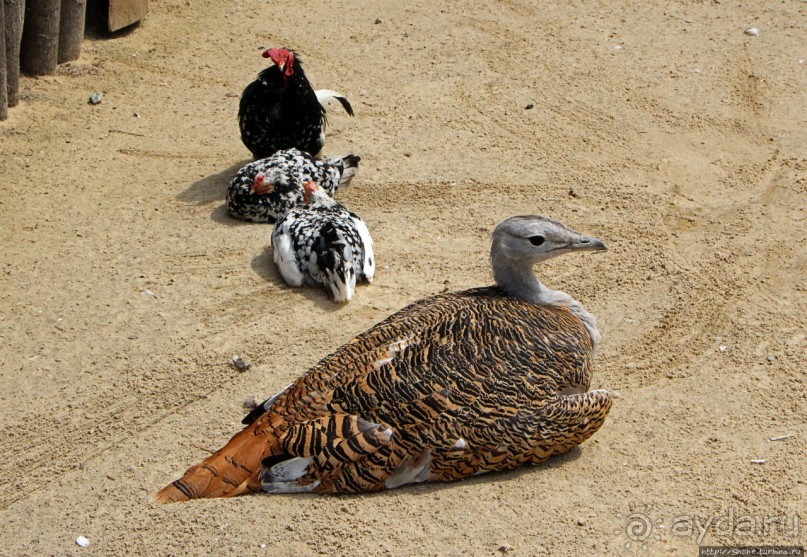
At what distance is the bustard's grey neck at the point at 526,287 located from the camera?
5977 millimetres

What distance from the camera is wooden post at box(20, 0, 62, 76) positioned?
9.70m

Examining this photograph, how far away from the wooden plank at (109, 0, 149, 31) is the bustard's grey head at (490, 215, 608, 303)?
6471 mm

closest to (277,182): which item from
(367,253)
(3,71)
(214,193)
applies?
(214,193)

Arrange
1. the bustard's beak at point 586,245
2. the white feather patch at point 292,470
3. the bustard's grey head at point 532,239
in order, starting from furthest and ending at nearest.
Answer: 1. the bustard's beak at point 586,245
2. the bustard's grey head at point 532,239
3. the white feather patch at point 292,470

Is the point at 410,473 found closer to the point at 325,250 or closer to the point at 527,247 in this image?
the point at 527,247

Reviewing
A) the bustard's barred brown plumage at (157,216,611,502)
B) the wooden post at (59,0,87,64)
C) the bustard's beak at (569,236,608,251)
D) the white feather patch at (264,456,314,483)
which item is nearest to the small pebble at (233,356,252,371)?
the bustard's barred brown plumage at (157,216,611,502)

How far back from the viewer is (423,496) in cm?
520

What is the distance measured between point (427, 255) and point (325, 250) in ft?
3.04

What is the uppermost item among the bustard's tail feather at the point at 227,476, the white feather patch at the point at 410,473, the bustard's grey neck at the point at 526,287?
the bustard's grey neck at the point at 526,287

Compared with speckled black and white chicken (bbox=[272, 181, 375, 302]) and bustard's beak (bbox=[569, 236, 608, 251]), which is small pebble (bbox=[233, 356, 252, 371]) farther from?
bustard's beak (bbox=[569, 236, 608, 251])

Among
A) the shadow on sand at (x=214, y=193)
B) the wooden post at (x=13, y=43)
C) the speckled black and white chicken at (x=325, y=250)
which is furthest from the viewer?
the wooden post at (x=13, y=43)

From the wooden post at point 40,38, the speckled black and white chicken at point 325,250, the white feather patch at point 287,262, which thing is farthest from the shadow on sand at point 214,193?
the wooden post at point 40,38

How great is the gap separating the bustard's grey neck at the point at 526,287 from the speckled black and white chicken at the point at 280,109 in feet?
11.0

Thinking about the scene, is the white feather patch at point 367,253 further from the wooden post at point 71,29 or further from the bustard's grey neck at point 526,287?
the wooden post at point 71,29
